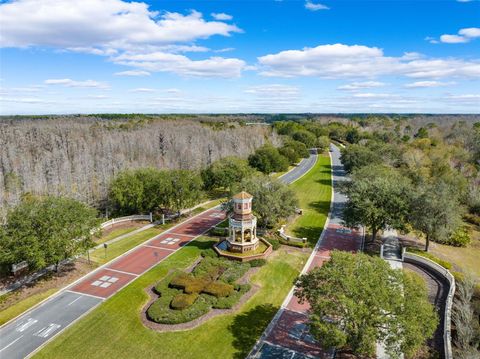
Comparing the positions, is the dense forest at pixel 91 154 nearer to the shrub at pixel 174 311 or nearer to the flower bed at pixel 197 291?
the flower bed at pixel 197 291

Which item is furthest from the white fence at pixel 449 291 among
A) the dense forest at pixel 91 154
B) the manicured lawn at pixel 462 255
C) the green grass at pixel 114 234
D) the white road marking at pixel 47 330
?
the dense forest at pixel 91 154

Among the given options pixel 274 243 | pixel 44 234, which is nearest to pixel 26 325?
pixel 44 234

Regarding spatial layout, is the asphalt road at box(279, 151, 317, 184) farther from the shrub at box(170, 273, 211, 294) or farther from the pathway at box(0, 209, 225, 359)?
the shrub at box(170, 273, 211, 294)

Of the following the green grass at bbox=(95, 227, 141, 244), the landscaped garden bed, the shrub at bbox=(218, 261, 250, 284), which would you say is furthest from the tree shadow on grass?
the green grass at bbox=(95, 227, 141, 244)

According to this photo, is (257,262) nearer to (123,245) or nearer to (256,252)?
(256,252)

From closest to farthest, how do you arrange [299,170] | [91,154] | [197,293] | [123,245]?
[197,293] → [123,245] → [91,154] → [299,170]

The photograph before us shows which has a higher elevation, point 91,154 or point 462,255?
point 91,154
